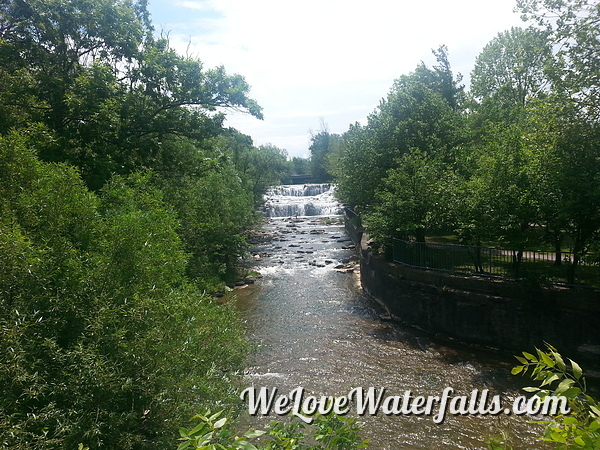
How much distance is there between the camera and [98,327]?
216 inches

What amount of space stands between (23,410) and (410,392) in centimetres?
911

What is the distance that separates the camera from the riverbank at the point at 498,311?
1167 cm

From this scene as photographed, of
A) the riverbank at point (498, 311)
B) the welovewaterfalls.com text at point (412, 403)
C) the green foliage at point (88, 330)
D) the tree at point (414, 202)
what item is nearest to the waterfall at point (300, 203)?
the tree at point (414, 202)

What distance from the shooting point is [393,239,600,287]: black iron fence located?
40.4ft

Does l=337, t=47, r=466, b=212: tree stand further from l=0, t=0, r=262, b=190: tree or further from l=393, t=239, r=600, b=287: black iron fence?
l=0, t=0, r=262, b=190: tree

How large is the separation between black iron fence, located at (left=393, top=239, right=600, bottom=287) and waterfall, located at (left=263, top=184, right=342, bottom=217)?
132 feet

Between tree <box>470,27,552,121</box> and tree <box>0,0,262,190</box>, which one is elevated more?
tree <box>470,27,552,121</box>

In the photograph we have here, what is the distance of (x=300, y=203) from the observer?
5897cm

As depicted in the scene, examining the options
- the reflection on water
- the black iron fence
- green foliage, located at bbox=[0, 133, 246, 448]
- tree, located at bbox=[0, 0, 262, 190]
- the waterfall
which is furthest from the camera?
the waterfall

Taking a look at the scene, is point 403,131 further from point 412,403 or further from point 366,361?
point 412,403

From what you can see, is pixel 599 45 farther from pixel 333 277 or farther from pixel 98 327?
pixel 333 277

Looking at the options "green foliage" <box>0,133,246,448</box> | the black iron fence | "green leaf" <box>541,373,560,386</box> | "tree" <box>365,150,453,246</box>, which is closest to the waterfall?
"tree" <box>365,150,453,246</box>

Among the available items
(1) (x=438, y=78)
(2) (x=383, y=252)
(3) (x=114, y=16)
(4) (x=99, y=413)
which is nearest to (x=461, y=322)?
(2) (x=383, y=252)

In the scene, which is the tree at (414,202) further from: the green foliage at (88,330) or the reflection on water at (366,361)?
the green foliage at (88,330)
